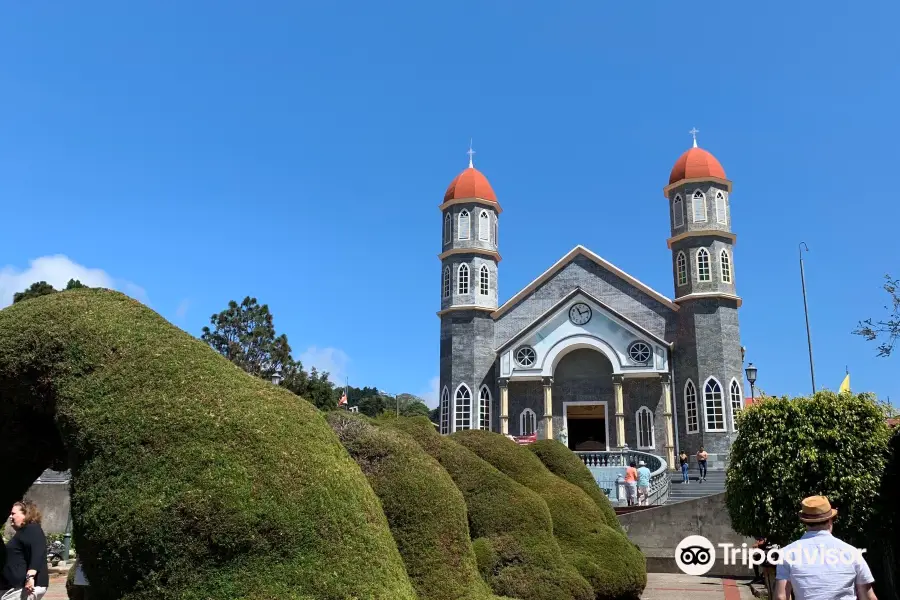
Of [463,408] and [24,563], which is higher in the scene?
A: [463,408]

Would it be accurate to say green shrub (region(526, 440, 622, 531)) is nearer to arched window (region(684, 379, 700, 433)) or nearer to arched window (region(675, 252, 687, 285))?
arched window (region(684, 379, 700, 433))

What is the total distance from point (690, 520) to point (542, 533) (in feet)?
34.5

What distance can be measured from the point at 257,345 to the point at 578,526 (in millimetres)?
36107

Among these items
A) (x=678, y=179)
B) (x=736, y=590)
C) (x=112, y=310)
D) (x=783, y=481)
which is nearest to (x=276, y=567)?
(x=112, y=310)

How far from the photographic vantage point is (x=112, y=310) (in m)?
5.44

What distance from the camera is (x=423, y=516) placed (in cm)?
677

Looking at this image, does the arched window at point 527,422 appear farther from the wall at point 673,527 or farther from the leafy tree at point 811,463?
the leafy tree at point 811,463

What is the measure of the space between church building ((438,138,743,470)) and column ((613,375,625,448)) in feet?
0.17

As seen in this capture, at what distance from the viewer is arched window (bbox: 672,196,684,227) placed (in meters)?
34.1

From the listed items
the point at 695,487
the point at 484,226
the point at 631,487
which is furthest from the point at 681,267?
the point at 631,487

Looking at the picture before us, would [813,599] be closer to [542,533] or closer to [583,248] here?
[542,533]

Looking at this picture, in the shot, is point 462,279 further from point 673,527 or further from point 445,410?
point 673,527

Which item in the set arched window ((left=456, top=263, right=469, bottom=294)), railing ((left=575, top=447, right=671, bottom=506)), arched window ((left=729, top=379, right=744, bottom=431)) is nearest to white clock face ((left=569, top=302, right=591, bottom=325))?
arched window ((left=456, top=263, right=469, bottom=294))

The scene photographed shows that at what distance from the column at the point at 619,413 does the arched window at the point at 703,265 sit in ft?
20.3
